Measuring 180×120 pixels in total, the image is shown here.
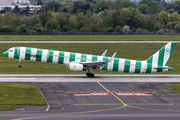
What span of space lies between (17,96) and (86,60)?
16933mm

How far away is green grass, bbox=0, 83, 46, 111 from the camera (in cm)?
3166

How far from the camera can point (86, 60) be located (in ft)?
160

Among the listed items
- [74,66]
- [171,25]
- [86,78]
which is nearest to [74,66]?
[74,66]

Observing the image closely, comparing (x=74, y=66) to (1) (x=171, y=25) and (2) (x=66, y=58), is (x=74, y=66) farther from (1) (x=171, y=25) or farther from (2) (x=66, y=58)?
(1) (x=171, y=25)

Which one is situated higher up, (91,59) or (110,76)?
(91,59)

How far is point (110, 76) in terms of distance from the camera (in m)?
51.9

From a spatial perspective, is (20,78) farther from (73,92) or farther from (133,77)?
(133,77)

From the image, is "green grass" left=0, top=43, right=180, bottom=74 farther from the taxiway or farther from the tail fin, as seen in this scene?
the tail fin

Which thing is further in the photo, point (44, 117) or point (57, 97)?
point (57, 97)

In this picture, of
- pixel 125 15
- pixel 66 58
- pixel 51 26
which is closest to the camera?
pixel 66 58

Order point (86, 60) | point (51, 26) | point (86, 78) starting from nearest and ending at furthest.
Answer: point (86, 60) < point (86, 78) < point (51, 26)

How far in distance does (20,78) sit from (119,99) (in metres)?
19.2

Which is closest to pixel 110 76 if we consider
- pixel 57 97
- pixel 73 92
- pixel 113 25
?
pixel 73 92

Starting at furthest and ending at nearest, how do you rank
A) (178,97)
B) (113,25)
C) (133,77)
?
(113,25) < (133,77) < (178,97)
